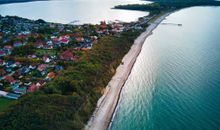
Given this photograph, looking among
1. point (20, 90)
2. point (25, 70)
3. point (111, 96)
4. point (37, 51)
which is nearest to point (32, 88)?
point (20, 90)

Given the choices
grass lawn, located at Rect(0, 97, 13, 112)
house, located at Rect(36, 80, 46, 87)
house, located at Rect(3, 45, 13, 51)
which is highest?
house, located at Rect(3, 45, 13, 51)

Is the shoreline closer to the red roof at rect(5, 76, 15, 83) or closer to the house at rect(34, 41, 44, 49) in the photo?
the red roof at rect(5, 76, 15, 83)

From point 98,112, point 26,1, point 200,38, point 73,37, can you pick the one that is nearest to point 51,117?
point 98,112

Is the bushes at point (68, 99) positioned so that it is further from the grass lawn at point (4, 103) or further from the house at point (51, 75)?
the grass lawn at point (4, 103)

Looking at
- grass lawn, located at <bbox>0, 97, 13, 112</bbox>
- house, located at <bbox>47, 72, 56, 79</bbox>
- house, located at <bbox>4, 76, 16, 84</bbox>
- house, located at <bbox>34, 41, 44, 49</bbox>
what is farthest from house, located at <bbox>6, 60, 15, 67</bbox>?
grass lawn, located at <bbox>0, 97, 13, 112</bbox>

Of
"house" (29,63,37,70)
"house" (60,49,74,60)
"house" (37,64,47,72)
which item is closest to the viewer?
"house" (37,64,47,72)

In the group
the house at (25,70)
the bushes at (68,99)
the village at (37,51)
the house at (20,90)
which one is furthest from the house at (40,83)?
the house at (25,70)
